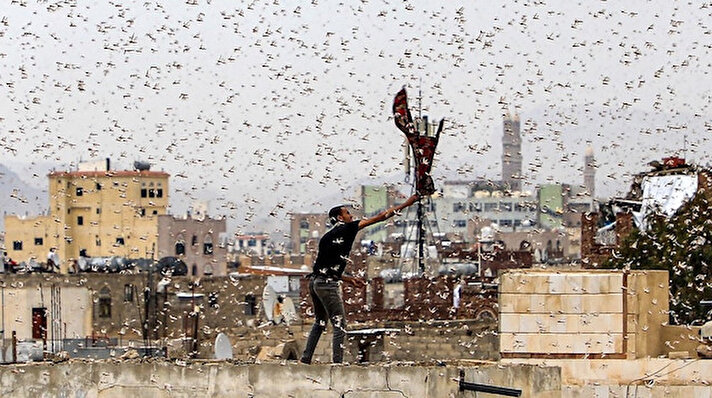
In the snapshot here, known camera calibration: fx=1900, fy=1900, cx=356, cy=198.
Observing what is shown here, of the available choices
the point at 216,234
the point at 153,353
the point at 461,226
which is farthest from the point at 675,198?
the point at 461,226

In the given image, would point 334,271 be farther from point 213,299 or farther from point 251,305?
point 213,299

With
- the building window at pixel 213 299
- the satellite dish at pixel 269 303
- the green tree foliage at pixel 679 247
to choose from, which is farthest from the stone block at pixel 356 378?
the building window at pixel 213 299

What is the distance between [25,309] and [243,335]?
832 inches

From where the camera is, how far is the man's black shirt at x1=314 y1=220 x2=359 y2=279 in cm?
1369

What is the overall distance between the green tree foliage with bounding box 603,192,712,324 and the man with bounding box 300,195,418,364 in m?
21.3

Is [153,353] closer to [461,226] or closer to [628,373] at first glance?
[628,373]

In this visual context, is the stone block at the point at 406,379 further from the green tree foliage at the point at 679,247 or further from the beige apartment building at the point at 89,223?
the beige apartment building at the point at 89,223

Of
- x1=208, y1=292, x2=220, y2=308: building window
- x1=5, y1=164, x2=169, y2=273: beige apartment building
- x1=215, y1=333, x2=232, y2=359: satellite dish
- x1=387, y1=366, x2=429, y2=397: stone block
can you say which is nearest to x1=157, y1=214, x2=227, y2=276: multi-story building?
x1=5, y1=164, x2=169, y2=273: beige apartment building

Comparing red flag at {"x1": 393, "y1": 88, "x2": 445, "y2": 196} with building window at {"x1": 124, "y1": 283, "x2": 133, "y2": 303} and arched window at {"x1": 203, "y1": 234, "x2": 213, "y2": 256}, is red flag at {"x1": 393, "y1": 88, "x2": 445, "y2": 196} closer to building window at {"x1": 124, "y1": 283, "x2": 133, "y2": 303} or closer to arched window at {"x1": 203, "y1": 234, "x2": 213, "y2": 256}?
building window at {"x1": 124, "y1": 283, "x2": 133, "y2": 303}

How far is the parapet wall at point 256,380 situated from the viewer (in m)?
12.8

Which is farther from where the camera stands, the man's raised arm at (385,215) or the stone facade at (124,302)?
the stone facade at (124,302)

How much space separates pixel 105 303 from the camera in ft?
184

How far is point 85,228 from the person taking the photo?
114688mm

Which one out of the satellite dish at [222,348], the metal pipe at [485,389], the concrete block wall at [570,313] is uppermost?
the concrete block wall at [570,313]
